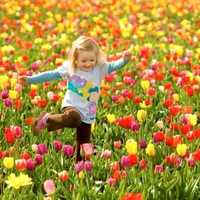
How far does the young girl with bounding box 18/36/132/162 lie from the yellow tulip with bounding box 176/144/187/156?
716 mm

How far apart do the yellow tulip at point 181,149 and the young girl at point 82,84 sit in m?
0.72

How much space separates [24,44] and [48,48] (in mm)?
458

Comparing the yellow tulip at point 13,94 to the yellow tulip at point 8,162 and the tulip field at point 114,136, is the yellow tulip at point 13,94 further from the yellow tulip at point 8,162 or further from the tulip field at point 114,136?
the yellow tulip at point 8,162

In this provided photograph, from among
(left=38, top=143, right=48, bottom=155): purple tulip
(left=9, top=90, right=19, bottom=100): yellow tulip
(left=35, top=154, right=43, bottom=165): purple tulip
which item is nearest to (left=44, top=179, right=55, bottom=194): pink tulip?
(left=35, top=154, right=43, bottom=165): purple tulip

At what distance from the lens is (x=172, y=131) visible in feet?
13.5

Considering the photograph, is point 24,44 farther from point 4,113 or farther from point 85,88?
point 85,88

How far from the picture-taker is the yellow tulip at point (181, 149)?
11.0ft

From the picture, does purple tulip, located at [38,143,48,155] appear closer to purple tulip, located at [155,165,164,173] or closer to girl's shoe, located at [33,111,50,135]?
girl's shoe, located at [33,111,50,135]

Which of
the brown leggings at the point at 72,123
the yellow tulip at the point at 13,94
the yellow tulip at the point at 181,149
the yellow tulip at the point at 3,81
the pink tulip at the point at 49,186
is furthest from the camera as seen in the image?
the yellow tulip at the point at 3,81

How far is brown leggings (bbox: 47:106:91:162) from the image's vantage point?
3.62 m

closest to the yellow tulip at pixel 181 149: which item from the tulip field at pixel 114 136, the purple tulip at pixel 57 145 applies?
the tulip field at pixel 114 136

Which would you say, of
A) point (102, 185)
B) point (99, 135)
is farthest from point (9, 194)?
point (99, 135)

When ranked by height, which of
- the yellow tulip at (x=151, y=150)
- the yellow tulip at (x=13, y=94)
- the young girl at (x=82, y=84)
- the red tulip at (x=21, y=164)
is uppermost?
the young girl at (x=82, y=84)

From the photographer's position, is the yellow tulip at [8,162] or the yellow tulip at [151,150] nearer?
the yellow tulip at [8,162]
